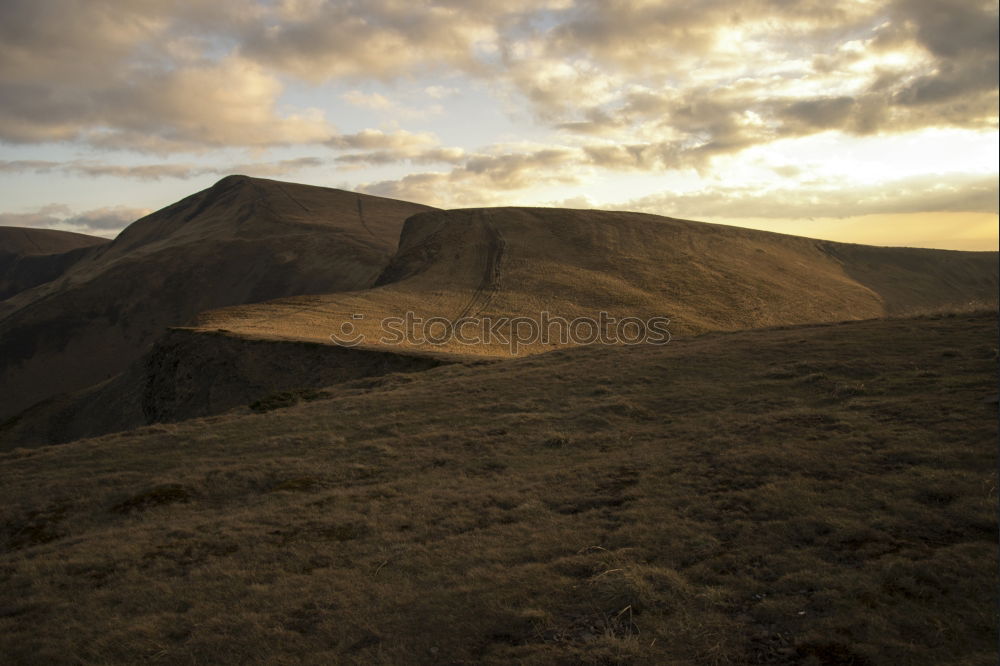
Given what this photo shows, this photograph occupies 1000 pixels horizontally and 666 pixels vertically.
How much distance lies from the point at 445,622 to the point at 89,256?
20387cm

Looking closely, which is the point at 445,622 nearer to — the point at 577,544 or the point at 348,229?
the point at 577,544

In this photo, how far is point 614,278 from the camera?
2657 inches

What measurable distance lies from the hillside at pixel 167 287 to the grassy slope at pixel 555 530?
261 ft

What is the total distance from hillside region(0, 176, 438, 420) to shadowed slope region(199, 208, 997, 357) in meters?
24.8

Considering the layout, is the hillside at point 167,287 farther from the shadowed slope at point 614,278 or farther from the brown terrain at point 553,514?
the brown terrain at point 553,514

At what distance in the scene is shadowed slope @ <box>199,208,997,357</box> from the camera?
4891 cm

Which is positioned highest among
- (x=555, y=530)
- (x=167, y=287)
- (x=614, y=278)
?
(x=167, y=287)

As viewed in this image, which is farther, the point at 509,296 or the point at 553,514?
the point at 509,296

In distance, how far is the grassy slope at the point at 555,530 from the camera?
7273 millimetres

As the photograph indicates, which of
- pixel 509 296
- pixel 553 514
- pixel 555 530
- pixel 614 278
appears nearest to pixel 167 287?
pixel 509 296

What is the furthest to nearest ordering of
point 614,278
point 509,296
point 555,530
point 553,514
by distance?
point 614,278
point 509,296
point 553,514
point 555,530

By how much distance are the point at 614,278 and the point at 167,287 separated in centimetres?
7934

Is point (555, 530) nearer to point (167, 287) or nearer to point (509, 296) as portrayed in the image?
point (509, 296)

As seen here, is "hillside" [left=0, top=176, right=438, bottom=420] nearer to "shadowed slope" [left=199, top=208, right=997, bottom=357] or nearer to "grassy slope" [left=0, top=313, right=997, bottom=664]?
"shadowed slope" [left=199, top=208, right=997, bottom=357]
